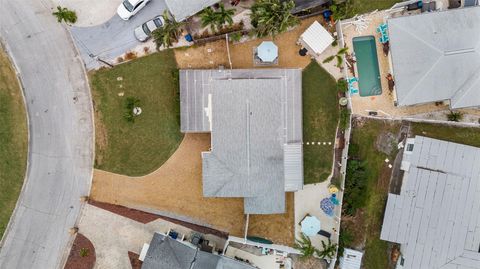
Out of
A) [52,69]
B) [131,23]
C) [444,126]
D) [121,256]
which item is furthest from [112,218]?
[444,126]

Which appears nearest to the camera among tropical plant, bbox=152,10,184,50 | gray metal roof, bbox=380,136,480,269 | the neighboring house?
the neighboring house

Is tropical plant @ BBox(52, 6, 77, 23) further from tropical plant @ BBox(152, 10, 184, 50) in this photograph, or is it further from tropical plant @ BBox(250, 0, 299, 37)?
tropical plant @ BBox(250, 0, 299, 37)

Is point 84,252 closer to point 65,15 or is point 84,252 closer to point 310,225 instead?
point 310,225

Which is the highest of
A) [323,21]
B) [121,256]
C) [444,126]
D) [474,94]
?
[323,21]

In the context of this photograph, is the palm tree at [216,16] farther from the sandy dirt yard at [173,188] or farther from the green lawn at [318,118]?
the sandy dirt yard at [173,188]

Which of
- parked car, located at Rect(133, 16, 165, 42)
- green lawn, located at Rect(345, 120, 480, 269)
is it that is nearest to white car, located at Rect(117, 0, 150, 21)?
parked car, located at Rect(133, 16, 165, 42)

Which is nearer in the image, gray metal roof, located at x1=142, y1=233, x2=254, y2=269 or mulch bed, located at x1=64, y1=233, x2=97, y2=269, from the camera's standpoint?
gray metal roof, located at x1=142, y1=233, x2=254, y2=269

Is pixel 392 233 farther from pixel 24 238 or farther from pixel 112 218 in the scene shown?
pixel 24 238

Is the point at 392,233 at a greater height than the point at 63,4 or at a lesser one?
lesser
